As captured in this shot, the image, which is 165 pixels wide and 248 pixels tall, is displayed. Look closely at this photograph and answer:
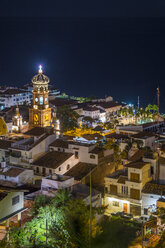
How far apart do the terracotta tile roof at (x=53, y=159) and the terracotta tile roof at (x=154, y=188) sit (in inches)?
258

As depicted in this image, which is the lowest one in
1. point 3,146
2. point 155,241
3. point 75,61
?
point 155,241

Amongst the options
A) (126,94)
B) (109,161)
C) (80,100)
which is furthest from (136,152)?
(126,94)

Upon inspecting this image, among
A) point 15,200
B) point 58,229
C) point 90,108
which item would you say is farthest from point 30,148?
point 90,108

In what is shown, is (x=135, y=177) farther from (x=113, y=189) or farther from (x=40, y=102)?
(x=40, y=102)

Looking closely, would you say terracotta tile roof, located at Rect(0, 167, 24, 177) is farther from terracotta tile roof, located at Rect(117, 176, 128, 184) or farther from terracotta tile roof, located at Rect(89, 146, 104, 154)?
terracotta tile roof, located at Rect(117, 176, 128, 184)

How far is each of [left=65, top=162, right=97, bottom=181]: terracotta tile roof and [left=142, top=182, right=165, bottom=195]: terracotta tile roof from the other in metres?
4.58

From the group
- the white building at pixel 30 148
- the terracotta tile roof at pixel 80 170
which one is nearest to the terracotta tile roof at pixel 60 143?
the white building at pixel 30 148

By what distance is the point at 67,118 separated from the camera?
157 feet

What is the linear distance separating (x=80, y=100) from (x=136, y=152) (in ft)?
136

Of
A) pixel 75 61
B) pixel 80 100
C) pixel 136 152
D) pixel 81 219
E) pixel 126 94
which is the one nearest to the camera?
pixel 81 219

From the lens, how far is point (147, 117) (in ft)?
168

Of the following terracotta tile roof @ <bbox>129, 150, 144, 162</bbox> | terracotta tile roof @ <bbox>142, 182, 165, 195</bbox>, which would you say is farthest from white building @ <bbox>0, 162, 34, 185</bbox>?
terracotta tile roof @ <bbox>142, 182, 165, 195</bbox>

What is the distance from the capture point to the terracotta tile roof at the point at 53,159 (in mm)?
26753

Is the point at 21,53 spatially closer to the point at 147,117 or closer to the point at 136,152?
the point at 147,117
